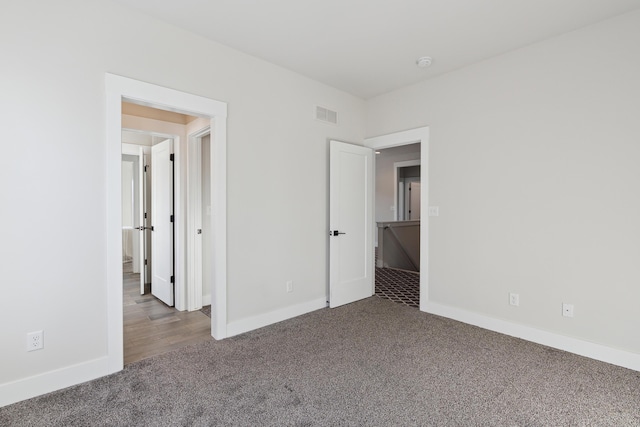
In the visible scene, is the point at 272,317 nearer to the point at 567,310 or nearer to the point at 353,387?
the point at 353,387

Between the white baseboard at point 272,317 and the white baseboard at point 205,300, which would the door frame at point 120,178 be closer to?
the white baseboard at point 272,317

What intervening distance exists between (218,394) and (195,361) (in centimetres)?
56

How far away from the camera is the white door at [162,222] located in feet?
12.9

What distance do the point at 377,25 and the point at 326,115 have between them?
1.40m

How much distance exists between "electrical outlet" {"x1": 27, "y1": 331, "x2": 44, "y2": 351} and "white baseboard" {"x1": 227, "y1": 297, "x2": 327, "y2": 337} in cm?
136

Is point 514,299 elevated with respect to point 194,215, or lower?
lower

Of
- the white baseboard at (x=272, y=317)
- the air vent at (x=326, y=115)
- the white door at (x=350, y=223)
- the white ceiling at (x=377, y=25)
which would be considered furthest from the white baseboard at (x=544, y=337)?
the white ceiling at (x=377, y=25)

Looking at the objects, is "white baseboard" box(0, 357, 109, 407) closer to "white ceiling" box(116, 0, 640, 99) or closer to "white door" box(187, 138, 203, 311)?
"white door" box(187, 138, 203, 311)

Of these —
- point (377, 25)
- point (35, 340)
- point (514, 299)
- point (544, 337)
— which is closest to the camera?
point (35, 340)

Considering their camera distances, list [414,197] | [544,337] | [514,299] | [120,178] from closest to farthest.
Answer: [120,178] < [544,337] < [514,299] < [414,197]

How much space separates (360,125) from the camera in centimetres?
438

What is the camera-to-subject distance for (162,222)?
409 centimetres

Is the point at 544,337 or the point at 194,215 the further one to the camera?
the point at 194,215

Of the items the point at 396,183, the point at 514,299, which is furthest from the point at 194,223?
the point at 396,183
